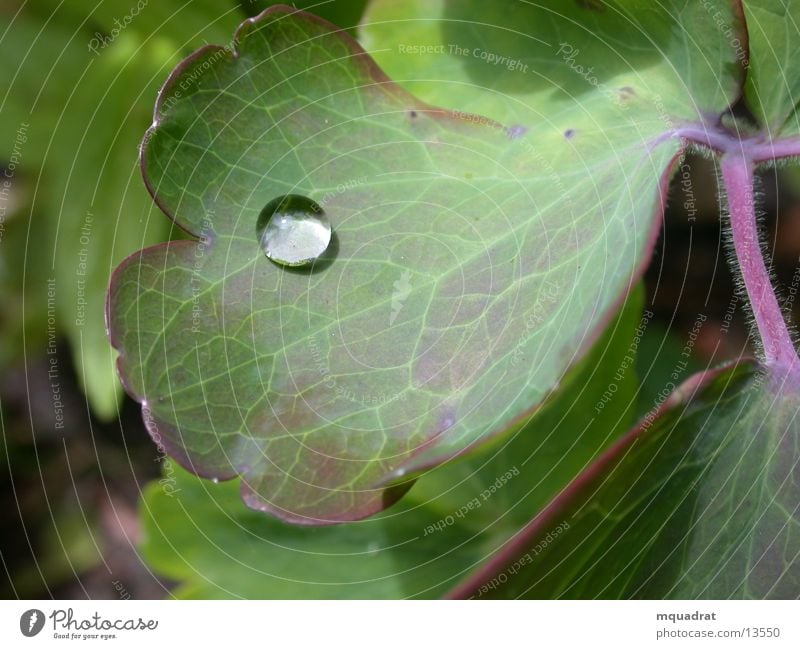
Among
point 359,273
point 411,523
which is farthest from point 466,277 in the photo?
point 411,523

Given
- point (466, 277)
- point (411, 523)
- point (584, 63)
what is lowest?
point (411, 523)

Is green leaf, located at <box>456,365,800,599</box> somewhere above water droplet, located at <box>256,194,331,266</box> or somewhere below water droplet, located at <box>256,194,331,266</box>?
below

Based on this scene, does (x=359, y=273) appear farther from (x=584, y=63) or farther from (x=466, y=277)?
(x=584, y=63)

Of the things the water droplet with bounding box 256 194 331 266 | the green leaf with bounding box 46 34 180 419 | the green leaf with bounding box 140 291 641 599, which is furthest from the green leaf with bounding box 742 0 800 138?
the green leaf with bounding box 46 34 180 419

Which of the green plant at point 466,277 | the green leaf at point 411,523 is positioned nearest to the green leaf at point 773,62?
the green plant at point 466,277

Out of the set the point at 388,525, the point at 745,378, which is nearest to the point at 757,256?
the point at 745,378

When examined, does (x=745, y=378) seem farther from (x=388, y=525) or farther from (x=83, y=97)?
(x=83, y=97)

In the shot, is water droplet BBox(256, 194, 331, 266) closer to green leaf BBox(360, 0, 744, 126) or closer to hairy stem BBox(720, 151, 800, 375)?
green leaf BBox(360, 0, 744, 126)
